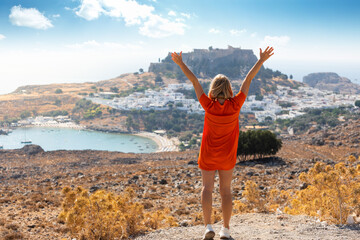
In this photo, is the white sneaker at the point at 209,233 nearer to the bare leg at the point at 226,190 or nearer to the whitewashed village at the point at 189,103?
the bare leg at the point at 226,190

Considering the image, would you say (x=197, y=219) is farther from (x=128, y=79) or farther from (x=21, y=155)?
(x=128, y=79)

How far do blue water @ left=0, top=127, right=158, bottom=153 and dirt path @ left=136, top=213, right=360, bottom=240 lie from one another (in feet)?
156

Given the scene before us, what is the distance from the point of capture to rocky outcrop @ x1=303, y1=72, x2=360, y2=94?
14288cm

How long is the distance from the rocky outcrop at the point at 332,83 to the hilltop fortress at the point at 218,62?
59682 mm

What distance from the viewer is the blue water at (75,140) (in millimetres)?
54822

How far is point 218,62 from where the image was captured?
111 meters

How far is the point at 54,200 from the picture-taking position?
6793 mm

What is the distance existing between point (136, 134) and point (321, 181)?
6219 centimetres

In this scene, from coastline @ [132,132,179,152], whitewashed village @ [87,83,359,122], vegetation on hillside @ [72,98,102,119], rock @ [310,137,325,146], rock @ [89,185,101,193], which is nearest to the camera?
rock @ [89,185,101,193]

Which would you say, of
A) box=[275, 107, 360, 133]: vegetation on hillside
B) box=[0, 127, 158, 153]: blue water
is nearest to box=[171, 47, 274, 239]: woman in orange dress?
box=[0, 127, 158, 153]: blue water

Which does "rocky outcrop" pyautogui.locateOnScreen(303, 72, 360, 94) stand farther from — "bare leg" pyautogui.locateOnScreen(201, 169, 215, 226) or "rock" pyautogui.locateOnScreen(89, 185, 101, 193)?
"bare leg" pyautogui.locateOnScreen(201, 169, 215, 226)

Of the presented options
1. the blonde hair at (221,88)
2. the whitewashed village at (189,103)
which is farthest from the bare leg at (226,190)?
the whitewashed village at (189,103)

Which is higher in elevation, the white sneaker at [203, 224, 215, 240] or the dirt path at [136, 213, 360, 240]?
the white sneaker at [203, 224, 215, 240]

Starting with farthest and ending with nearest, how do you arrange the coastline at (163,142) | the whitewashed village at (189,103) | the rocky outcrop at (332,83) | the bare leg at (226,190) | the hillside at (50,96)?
the rocky outcrop at (332,83), the hillside at (50,96), the whitewashed village at (189,103), the coastline at (163,142), the bare leg at (226,190)
